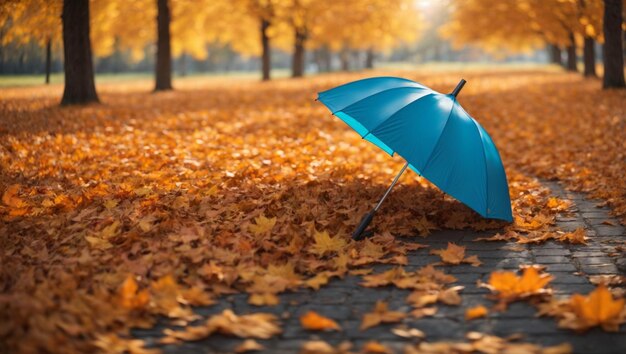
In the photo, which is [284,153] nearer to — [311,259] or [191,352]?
[311,259]

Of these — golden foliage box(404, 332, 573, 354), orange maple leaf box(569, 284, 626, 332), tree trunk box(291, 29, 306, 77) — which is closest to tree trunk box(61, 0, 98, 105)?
golden foliage box(404, 332, 573, 354)

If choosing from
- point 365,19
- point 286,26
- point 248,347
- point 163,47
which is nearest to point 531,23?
point 365,19

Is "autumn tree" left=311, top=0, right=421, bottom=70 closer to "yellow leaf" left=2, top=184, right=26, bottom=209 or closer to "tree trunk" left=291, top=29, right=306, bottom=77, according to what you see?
"tree trunk" left=291, top=29, right=306, bottom=77

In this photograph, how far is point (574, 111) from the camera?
11.5 metres

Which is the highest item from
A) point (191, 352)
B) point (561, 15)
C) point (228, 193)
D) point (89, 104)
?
point (561, 15)

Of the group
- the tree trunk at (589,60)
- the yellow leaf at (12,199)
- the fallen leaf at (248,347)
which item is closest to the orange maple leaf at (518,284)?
the fallen leaf at (248,347)

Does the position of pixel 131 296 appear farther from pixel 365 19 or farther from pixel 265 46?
pixel 365 19

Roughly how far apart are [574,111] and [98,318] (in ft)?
35.8

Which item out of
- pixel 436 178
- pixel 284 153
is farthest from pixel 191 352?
pixel 284 153

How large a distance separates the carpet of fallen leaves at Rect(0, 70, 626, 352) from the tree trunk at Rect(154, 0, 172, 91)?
424 inches

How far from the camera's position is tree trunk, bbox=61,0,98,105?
38.5 feet

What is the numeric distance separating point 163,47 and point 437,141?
16.8 metres

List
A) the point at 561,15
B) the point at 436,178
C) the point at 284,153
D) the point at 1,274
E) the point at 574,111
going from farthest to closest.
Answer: the point at 561,15, the point at 574,111, the point at 284,153, the point at 436,178, the point at 1,274

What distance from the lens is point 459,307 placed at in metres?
3.11
